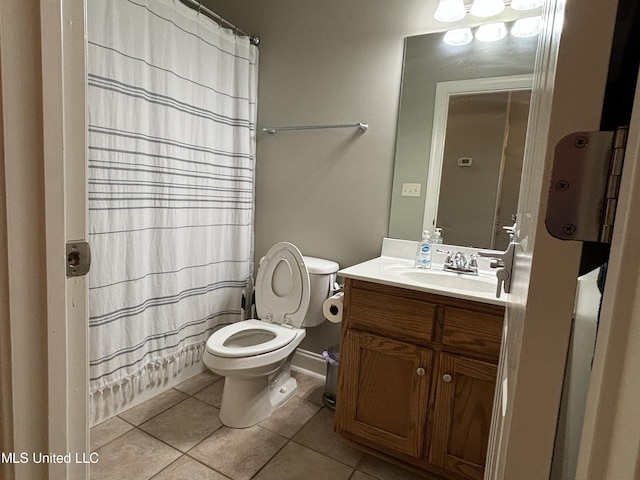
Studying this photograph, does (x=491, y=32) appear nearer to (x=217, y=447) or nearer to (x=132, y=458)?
(x=217, y=447)

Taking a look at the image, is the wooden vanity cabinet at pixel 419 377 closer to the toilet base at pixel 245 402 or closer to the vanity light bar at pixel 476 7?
the toilet base at pixel 245 402

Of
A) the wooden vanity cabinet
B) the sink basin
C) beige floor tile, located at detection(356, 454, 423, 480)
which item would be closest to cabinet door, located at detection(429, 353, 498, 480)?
the wooden vanity cabinet

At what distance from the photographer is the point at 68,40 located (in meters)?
0.55

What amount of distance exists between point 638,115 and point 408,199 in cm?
171

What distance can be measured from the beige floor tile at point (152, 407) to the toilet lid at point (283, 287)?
0.64 m

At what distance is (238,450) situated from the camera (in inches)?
62.7

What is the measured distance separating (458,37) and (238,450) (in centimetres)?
221

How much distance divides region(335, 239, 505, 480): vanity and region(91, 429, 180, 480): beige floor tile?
0.77 meters

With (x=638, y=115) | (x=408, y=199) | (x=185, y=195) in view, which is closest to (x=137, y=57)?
(x=185, y=195)

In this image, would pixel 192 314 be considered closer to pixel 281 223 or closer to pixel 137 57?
pixel 281 223

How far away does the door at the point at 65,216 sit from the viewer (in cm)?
53

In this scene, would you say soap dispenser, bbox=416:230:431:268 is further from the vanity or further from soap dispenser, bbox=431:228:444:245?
the vanity

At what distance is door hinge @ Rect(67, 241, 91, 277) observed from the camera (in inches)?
23.1

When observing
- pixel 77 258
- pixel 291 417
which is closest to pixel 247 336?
pixel 291 417
